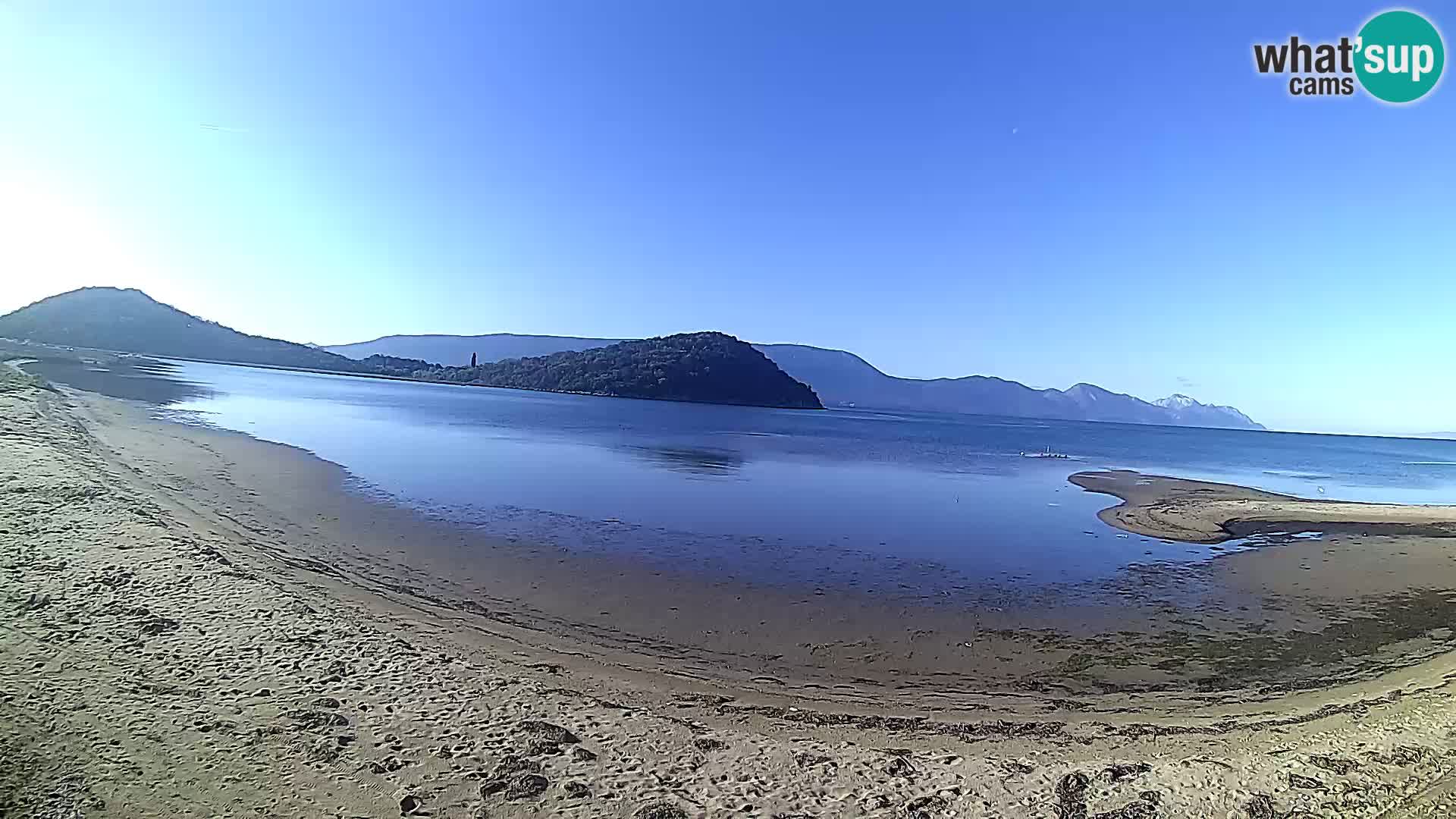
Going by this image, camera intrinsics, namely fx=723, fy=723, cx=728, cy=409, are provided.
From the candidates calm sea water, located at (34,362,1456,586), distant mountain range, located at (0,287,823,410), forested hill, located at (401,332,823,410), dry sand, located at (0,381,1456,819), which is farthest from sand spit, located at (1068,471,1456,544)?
distant mountain range, located at (0,287,823,410)

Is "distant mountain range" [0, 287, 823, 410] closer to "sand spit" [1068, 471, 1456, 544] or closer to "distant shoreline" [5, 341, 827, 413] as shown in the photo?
"distant shoreline" [5, 341, 827, 413]

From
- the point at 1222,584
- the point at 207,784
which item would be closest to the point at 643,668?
the point at 207,784

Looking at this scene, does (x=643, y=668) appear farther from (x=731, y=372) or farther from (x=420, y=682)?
(x=731, y=372)

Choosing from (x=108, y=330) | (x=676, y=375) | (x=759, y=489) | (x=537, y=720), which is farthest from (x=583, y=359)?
(x=537, y=720)

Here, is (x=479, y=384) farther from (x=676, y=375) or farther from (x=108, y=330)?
(x=108, y=330)

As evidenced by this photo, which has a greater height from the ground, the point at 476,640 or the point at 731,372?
the point at 731,372
